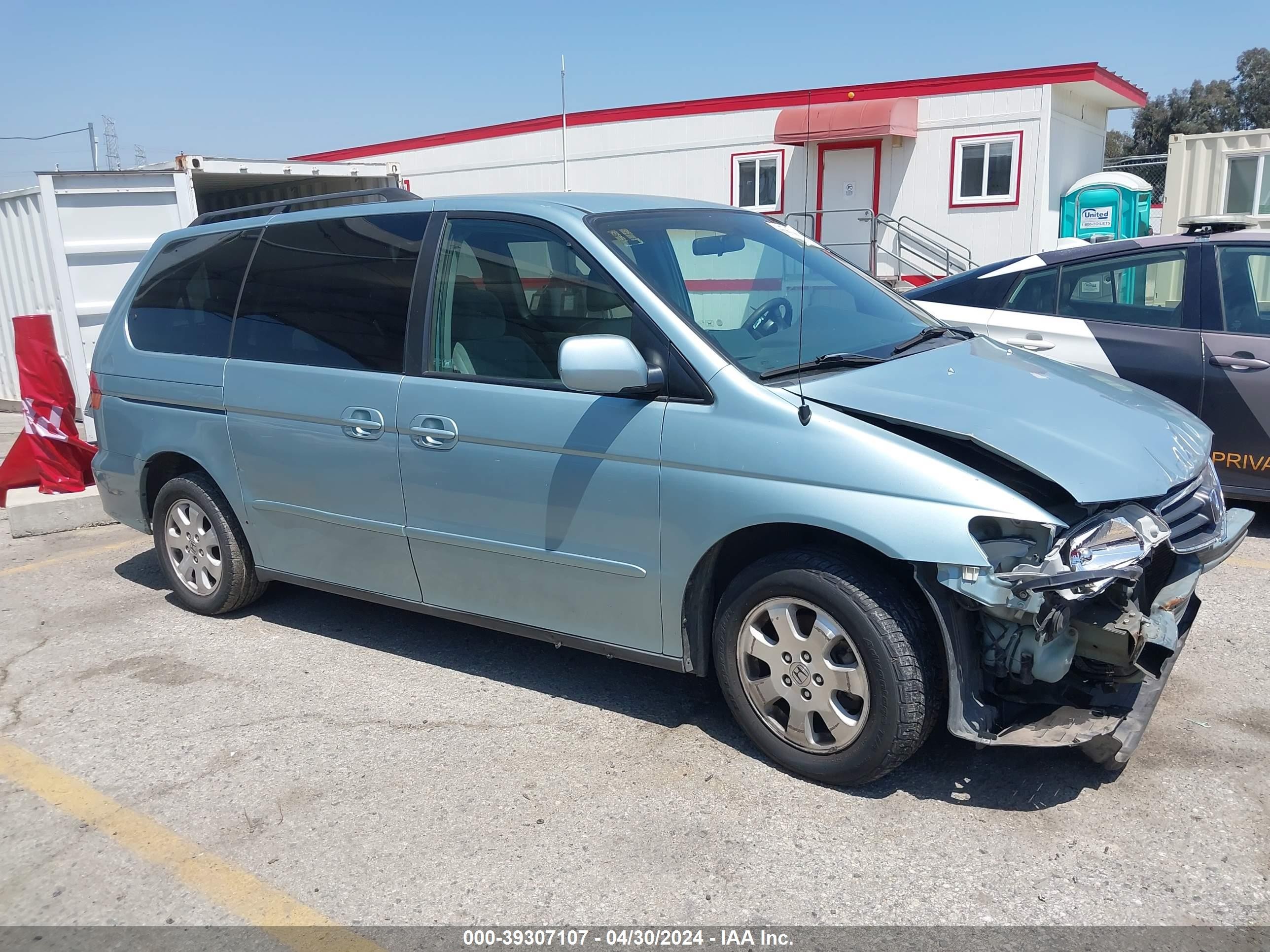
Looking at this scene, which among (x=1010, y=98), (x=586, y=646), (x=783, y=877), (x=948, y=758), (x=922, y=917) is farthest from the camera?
(x=1010, y=98)

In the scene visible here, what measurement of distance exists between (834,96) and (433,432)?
16.2 meters

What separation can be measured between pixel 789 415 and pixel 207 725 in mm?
2595

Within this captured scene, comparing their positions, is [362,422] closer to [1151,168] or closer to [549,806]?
[549,806]

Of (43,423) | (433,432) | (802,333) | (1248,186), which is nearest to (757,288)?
(802,333)

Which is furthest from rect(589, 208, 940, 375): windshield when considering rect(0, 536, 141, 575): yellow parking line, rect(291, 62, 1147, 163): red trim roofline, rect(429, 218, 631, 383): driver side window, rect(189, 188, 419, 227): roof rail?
rect(291, 62, 1147, 163): red trim roofline

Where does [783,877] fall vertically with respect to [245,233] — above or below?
below

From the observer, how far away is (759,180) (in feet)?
61.7

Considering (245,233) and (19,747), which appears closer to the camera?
(19,747)

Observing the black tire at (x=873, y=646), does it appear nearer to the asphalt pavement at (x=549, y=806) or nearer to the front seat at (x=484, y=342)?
the asphalt pavement at (x=549, y=806)

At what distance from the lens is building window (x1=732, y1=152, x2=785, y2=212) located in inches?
731

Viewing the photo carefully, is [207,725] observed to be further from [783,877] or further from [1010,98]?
[1010,98]

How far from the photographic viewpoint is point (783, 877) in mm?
2949

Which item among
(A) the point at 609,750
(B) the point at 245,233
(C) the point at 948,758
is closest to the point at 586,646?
(A) the point at 609,750

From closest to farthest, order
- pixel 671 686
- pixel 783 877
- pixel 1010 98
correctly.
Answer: pixel 783 877 < pixel 671 686 < pixel 1010 98
